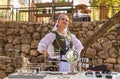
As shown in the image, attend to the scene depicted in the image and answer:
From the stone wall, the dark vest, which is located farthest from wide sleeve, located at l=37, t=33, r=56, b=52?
the stone wall

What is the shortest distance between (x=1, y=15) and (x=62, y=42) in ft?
24.9

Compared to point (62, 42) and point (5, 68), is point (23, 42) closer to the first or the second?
point (5, 68)

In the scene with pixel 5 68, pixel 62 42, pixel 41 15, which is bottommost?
pixel 5 68

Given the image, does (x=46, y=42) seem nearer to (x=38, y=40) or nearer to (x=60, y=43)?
(x=60, y=43)

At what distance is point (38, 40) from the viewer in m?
9.14

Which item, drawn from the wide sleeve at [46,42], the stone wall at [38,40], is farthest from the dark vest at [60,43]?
the stone wall at [38,40]

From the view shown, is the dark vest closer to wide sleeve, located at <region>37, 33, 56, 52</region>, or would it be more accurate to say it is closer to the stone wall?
wide sleeve, located at <region>37, 33, 56, 52</region>

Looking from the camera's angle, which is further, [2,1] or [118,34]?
[2,1]

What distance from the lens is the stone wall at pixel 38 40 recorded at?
8648 mm

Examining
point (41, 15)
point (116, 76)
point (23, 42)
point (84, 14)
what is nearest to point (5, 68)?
point (23, 42)

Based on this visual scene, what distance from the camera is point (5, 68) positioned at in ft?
25.5

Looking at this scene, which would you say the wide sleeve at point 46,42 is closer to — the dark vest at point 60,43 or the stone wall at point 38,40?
the dark vest at point 60,43

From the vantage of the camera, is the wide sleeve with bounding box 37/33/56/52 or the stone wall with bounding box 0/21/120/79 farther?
the stone wall with bounding box 0/21/120/79

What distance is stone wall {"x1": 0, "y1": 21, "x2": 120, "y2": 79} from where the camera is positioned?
8.65m
